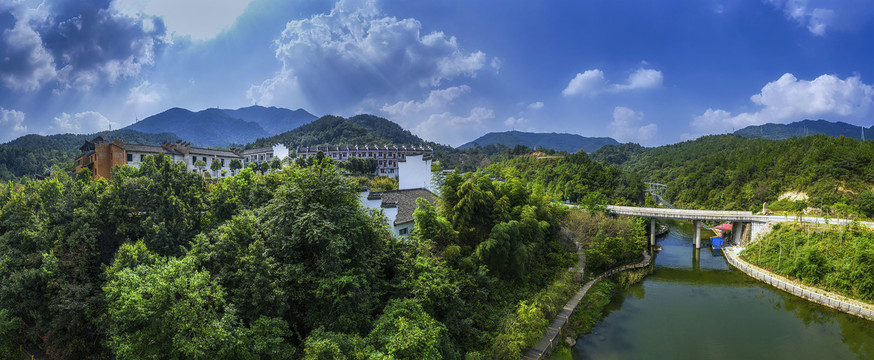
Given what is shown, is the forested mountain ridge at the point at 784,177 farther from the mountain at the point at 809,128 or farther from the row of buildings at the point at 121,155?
the mountain at the point at 809,128

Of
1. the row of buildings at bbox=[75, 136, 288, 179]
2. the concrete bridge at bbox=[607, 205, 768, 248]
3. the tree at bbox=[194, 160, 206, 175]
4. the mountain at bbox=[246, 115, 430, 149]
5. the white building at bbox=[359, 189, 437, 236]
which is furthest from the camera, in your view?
the mountain at bbox=[246, 115, 430, 149]

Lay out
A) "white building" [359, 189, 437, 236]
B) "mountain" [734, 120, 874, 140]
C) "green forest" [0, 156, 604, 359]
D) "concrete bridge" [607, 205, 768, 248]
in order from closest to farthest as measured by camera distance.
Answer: "green forest" [0, 156, 604, 359] → "white building" [359, 189, 437, 236] → "concrete bridge" [607, 205, 768, 248] → "mountain" [734, 120, 874, 140]

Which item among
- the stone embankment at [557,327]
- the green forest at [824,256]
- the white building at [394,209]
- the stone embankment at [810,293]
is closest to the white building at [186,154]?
the white building at [394,209]

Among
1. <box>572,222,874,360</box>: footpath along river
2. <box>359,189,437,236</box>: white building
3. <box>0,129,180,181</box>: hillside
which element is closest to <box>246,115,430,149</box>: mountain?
<box>0,129,180,181</box>: hillside

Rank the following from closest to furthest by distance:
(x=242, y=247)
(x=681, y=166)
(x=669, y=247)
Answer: (x=242, y=247) → (x=669, y=247) → (x=681, y=166)

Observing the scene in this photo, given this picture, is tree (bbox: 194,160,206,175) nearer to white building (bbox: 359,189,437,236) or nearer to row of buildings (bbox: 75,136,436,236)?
row of buildings (bbox: 75,136,436,236)

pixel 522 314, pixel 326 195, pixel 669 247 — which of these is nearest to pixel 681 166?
pixel 669 247

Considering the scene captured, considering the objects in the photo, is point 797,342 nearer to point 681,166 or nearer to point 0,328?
point 0,328
